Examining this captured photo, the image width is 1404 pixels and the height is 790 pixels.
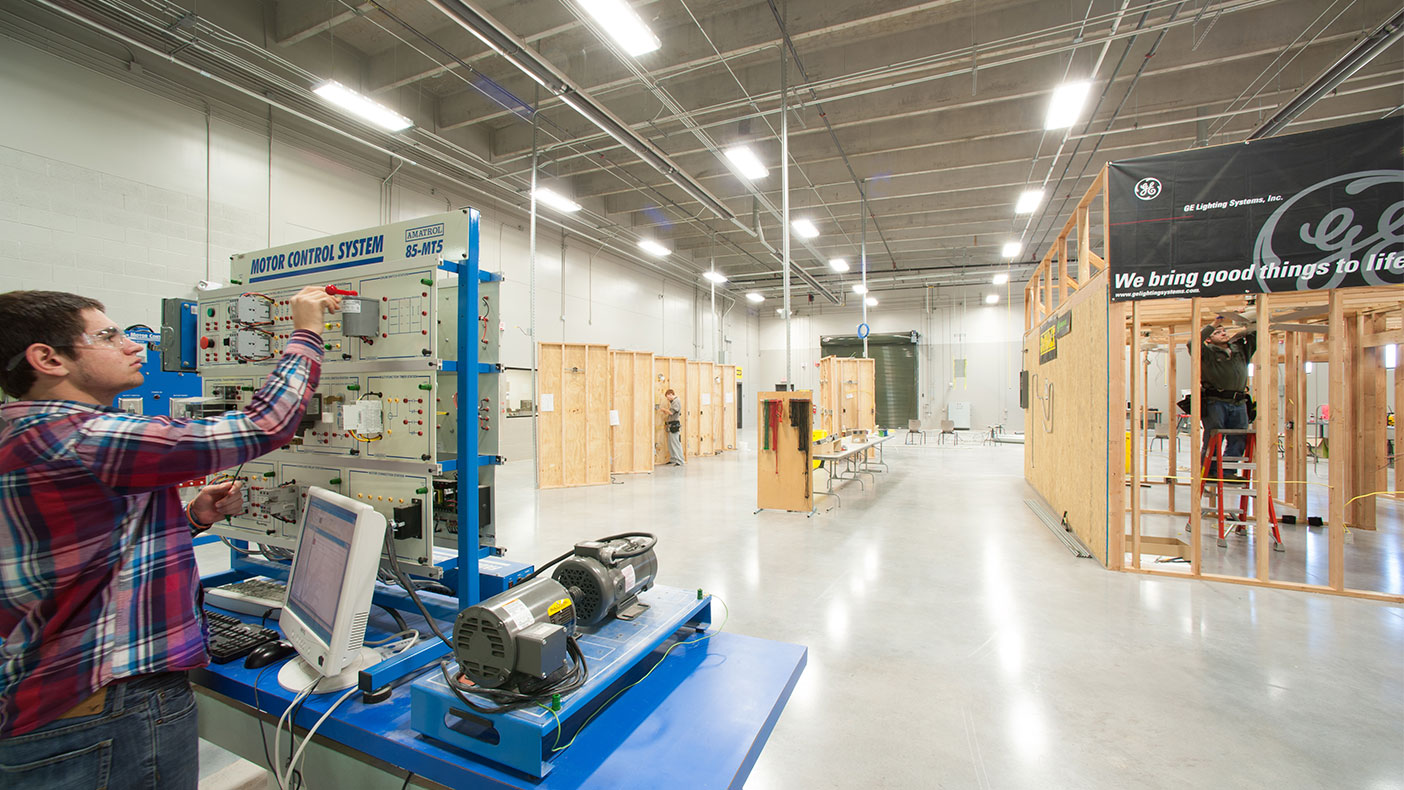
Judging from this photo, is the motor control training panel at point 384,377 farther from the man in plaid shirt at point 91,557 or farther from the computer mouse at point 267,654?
the man in plaid shirt at point 91,557

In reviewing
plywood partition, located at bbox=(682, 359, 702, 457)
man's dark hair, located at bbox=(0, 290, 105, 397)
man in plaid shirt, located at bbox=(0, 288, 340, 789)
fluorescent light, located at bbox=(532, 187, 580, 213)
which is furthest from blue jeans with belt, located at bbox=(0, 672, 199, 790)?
plywood partition, located at bbox=(682, 359, 702, 457)

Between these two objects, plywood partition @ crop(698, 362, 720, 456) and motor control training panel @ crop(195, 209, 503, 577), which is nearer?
motor control training panel @ crop(195, 209, 503, 577)

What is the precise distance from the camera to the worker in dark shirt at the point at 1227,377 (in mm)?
5168

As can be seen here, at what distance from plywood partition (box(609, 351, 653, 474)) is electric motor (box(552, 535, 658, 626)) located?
8.46m

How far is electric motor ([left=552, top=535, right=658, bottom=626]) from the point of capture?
152 centimetres

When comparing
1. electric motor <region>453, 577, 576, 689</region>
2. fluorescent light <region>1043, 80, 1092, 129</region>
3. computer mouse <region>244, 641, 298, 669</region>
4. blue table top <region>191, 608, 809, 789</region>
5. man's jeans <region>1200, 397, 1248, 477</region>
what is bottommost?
blue table top <region>191, 608, 809, 789</region>

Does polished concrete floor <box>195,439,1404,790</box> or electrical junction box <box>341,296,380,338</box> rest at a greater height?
electrical junction box <box>341,296,380,338</box>

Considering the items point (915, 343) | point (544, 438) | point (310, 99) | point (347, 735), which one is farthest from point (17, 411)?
point (915, 343)

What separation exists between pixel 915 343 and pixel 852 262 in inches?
170

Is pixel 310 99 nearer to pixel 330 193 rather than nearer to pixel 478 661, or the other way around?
pixel 330 193

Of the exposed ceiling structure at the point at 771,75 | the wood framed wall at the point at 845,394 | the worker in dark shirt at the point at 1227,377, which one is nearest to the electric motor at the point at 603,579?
the exposed ceiling structure at the point at 771,75

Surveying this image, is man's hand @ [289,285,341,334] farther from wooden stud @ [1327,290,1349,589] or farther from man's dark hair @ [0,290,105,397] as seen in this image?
wooden stud @ [1327,290,1349,589]

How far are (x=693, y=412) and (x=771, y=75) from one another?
295 inches

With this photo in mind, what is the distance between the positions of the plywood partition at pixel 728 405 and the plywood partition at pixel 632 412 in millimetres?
3614
